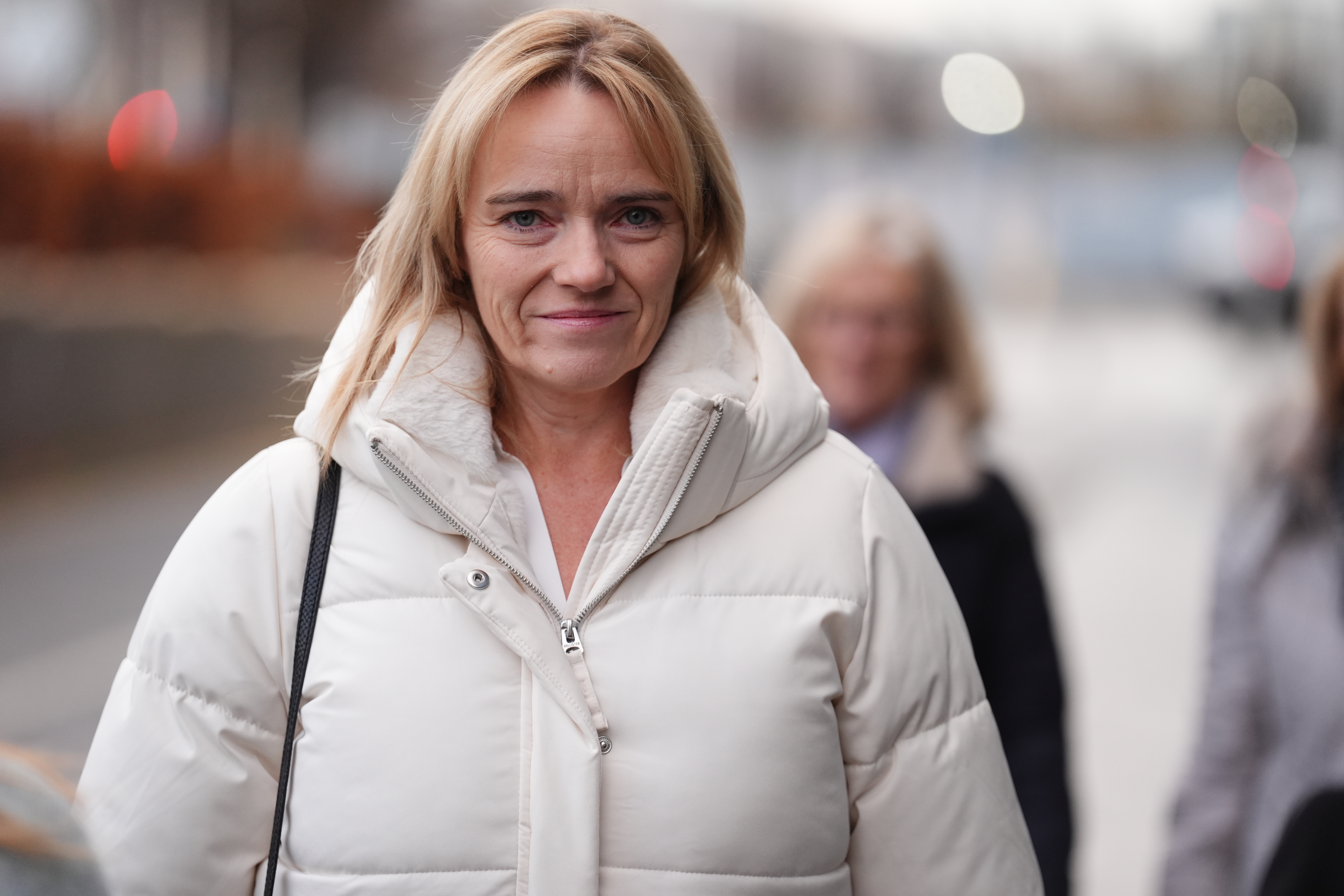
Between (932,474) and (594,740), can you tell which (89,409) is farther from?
(594,740)

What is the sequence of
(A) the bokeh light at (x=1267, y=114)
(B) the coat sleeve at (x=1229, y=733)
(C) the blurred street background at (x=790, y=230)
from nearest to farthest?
(B) the coat sleeve at (x=1229, y=733) → (C) the blurred street background at (x=790, y=230) → (A) the bokeh light at (x=1267, y=114)

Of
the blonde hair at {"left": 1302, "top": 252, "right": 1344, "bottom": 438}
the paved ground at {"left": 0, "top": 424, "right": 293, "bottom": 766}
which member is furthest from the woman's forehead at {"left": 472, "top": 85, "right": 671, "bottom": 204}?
the paved ground at {"left": 0, "top": 424, "right": 293, "bottom": 766}

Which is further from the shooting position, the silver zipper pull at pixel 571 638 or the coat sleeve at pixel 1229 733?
the coat sleeve at pixel 1229 733

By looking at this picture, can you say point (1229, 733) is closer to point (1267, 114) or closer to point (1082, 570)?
point (1082, 570)

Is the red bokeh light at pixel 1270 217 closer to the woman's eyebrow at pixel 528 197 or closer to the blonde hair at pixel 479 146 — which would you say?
the blonde hair at pixel 479 146

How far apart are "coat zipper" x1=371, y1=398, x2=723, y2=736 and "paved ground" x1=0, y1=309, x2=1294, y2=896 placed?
195 cm

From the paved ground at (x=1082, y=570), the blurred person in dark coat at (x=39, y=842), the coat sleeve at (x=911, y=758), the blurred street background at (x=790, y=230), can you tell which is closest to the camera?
the blurred person in dark coat at (x=39, y=842)

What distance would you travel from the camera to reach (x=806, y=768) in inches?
66.5

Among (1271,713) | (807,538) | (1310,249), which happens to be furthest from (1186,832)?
(1310,249)

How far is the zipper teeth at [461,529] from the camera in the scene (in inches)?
66.6

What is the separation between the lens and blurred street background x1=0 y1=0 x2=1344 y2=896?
23.5ft

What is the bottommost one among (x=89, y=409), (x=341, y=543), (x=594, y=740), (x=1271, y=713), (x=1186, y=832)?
(x=89, y=409)

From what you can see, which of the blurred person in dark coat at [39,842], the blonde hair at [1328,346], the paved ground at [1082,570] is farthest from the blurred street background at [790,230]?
the blurred person in dark coat at [39,842]

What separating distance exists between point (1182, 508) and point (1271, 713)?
333 inches
